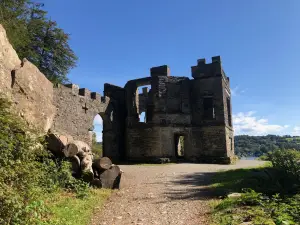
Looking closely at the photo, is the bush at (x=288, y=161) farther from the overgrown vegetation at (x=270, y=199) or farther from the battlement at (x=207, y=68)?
the battlement at (x=207, y=68)

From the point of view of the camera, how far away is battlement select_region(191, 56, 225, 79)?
20.0m

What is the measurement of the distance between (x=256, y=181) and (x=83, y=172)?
5.64 metres

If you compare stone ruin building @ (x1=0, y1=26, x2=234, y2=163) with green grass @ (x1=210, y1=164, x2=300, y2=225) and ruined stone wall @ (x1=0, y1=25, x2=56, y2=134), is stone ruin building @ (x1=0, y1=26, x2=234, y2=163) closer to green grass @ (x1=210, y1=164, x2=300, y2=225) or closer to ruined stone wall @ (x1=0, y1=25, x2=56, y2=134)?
ruined stone wall @ (x1=0, y1=25, x2=56, y2=134)

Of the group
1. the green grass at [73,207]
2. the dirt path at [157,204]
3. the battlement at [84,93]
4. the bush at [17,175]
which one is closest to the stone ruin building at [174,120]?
the battlement at [84,93]

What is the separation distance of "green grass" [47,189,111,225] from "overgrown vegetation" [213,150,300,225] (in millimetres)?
2886

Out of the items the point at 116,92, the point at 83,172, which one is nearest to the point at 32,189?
the point at 83,172

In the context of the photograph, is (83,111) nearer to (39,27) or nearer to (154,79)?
(154,79)

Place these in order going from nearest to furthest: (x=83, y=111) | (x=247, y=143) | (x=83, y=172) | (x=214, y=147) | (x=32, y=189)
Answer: (x=32, y=189)
(x=83, y=172)
(x=83, y=111)
(x=214, y=147)
(x=247, y=143)

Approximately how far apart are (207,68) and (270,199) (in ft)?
49.8

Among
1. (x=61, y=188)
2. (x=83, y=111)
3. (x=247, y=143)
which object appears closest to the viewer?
(x=61, y=188)

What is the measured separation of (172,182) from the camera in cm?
1017

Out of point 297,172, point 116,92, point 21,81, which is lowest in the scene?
point 297,172

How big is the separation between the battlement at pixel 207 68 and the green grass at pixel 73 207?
14.8m

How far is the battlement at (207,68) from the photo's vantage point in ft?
65.8
